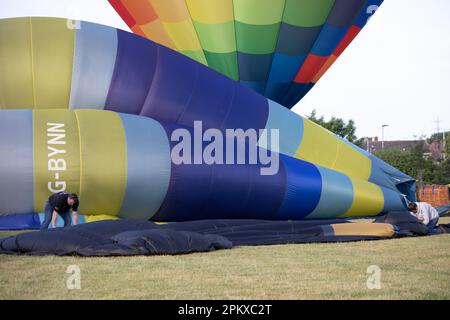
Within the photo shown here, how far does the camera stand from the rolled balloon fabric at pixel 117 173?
8305 mm

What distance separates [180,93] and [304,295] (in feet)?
18.1

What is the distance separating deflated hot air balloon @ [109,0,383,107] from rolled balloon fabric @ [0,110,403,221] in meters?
3.82

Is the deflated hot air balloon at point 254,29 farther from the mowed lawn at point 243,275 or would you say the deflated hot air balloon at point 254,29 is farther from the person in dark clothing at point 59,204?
the mowed lawn at point 243,275

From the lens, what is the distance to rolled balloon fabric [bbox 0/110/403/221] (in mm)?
8305

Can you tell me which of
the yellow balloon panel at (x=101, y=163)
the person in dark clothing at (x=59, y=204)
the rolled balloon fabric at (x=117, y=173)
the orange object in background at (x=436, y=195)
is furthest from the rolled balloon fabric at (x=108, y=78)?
the orange object in background at (x=436, y=195)

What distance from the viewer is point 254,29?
42.4 feet

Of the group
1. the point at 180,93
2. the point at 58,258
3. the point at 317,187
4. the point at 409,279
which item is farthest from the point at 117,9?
the point at 409,279

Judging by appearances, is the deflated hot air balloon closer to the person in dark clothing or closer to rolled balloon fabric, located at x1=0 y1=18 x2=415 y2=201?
rolled balloon fabric, located at x1=0 y1=18 x2=415 y2=201

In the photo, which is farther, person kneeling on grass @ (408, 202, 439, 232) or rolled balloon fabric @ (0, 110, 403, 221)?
person kneeling on grass @ (408, 202, 439, 232)

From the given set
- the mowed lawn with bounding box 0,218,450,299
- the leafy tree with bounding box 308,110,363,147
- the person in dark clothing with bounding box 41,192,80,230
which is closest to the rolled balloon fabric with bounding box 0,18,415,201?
the person in dark clothing with bounding box 41,192,80,230

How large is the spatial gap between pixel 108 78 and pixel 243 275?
15.0ft

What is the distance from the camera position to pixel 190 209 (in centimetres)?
920

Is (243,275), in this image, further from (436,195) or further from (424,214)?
(436,195)
